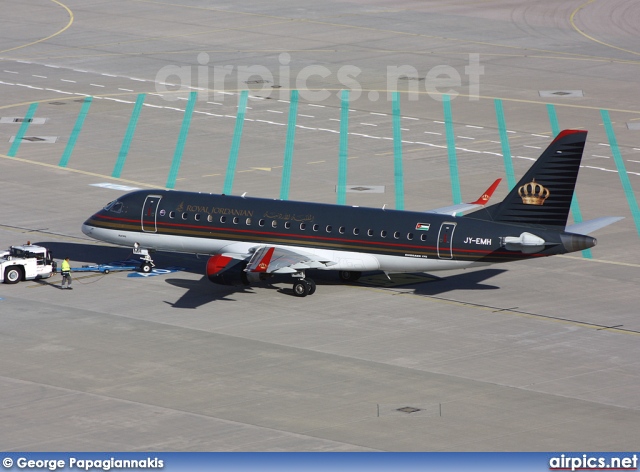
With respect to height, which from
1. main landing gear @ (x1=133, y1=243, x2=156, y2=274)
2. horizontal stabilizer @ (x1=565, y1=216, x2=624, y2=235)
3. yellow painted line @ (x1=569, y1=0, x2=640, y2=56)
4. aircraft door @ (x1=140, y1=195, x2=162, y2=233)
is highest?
yellow painted line @ (x1=569, y1=0, x2=640, y2=56)

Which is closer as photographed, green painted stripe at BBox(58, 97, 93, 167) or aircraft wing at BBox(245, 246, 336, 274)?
aircraft wing at BBox(245, 246, 336, 274)

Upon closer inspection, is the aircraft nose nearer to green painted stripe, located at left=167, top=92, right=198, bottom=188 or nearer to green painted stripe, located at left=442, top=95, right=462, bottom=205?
green painted stripe, located at left=442, top=95, right=462, bottom=205

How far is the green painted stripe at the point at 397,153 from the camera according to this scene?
251 ft

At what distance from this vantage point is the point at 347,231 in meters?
57.9

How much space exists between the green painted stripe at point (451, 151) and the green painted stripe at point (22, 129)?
30858 mm

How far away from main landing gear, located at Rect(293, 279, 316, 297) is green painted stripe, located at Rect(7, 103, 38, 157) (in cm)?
3565

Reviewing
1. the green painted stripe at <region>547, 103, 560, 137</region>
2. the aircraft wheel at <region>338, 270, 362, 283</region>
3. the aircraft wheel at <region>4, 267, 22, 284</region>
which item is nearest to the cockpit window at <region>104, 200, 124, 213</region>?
the aircraft wheel at <region>4, 267, 22, 284</region>

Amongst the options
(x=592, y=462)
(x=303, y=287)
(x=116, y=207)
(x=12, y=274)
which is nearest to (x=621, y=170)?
(x=303, y=287)

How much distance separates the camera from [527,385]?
46.1m

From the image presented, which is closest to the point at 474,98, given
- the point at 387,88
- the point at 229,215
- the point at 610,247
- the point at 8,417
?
the point at 387,88

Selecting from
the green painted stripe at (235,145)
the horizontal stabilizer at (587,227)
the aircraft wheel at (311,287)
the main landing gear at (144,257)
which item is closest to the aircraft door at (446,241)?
the horizontal stabilizer at (587,227)

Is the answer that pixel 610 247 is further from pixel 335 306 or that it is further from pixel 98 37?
pixel 98 37

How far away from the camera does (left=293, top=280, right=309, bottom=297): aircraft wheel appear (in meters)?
57.8

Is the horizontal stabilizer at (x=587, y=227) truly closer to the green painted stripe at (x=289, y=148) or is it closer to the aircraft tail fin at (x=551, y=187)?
the aircraft tail fin at (x=551, y=187)
